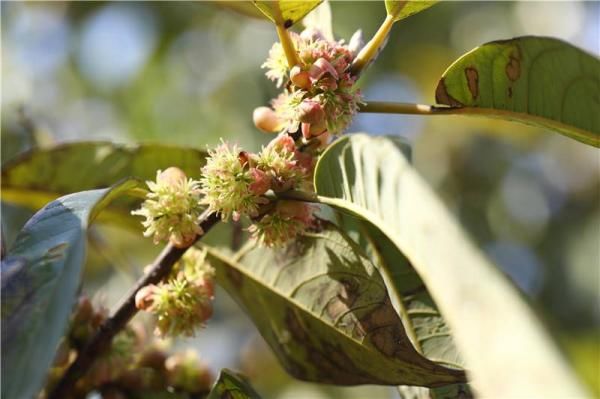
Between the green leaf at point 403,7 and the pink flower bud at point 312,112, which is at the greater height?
the green leaf at point 403,7

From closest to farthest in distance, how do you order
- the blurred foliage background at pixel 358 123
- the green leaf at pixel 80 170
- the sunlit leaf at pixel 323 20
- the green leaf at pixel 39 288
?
the green leaf at pixel 39 288 → the sunlit leaf at pixel 323 20 → the green leaf at pixel 80 170 → the blurred foliage background at pixel 358 123

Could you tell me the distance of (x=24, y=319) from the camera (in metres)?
0.86

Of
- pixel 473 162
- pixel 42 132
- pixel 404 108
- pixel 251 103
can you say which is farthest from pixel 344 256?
pixel 473 162

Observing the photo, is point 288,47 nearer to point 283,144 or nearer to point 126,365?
point 283,144

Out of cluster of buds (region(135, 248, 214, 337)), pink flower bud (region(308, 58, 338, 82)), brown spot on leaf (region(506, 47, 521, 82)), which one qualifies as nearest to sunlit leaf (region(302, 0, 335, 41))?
pink flower bud (region(308, 58, 338, 82))

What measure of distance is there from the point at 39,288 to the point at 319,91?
0.52m

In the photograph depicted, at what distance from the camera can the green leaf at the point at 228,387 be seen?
4.10 feet

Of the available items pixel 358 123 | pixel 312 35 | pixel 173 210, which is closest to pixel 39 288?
pixel 173 210

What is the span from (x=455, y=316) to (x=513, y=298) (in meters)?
0.05

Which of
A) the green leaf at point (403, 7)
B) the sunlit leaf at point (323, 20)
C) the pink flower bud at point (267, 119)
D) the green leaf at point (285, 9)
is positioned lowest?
the pink flower bud at point (267, 119)

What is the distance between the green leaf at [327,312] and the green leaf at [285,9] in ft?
1.05

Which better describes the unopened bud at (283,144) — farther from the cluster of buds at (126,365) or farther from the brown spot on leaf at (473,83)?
the cluster of buds at (126,365)

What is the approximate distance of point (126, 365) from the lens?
152cm

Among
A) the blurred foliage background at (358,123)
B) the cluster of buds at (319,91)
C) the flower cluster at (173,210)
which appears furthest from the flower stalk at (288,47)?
the blurred foliage background at (358,123)
